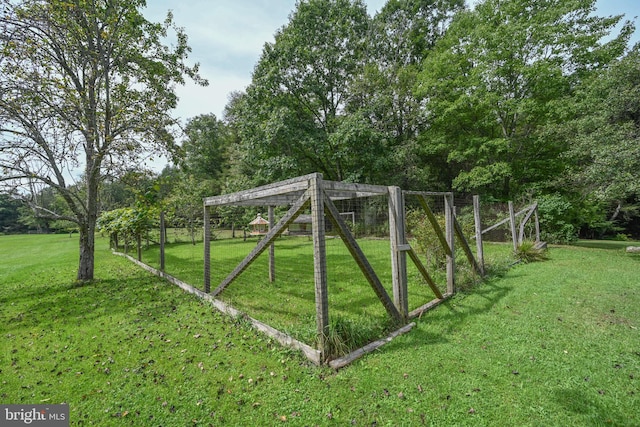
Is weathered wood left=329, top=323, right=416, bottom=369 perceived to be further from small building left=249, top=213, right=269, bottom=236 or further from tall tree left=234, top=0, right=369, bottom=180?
small building left=249, top=213, right=269, bottom=236

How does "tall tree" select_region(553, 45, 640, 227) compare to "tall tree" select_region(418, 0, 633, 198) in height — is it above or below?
below

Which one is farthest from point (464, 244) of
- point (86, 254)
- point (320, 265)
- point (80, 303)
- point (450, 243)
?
point (86, 254)

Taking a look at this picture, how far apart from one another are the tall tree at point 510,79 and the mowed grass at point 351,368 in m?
11.3

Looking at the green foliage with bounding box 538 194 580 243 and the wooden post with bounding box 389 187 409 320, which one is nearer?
the wooden post with bounding box 389 187 409 320

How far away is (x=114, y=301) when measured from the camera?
5395 mm

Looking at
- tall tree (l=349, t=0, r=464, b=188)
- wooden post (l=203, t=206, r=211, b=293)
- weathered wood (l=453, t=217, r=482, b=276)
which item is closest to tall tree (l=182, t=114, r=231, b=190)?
tall tree (l=349, t=0, r=464, b=188)

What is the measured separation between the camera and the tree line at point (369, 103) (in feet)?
20.9

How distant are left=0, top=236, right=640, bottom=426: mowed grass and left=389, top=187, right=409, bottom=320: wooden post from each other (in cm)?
45

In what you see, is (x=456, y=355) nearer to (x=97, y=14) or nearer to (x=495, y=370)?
(x=495, y=370)

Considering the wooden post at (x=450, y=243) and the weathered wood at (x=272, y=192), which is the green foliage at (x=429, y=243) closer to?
the wooden post at (x=450, y=243)

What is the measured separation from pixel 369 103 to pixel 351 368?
16.4 m

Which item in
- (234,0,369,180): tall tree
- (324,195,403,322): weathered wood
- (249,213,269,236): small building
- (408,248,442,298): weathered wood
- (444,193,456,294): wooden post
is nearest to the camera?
(324,195,403,322): weathered wood

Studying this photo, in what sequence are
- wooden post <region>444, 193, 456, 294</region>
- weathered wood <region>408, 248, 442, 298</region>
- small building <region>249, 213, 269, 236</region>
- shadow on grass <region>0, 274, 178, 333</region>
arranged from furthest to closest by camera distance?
small building <region>249, 213, 269, 236</region>, wooden post <region>444, 193, 456, 294</region>, shadow on grass <region>0, 274, 178, 333</region>, weathered wood <region>408, 248, 442, 298</region>

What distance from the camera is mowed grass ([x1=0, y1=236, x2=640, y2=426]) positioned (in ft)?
7.19
